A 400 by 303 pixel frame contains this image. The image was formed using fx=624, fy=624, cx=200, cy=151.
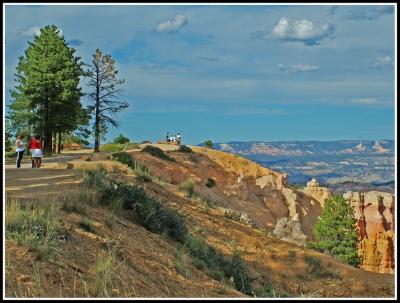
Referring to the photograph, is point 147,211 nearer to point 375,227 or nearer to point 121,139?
point 121,139

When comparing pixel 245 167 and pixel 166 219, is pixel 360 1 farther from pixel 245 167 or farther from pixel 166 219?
pixel 245 167

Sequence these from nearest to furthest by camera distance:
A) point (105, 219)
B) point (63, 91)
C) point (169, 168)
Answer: point (105, 219) → point (63, 91) → point (169, 168)

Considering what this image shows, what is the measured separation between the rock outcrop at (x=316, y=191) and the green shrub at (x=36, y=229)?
60762mm

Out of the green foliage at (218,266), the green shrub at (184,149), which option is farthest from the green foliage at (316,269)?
the green shrub at (184,149)

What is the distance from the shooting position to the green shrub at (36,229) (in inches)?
367

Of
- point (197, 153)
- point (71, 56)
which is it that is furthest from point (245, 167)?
point (71, 56)

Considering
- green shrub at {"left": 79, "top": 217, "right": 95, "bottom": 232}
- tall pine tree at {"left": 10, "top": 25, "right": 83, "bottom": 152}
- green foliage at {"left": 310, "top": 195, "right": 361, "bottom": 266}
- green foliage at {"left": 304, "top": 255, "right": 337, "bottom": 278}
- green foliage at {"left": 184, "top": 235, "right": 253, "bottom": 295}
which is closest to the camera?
green shrub at {"left": 79, "top": 217, "right": 95, "bottom": 232}

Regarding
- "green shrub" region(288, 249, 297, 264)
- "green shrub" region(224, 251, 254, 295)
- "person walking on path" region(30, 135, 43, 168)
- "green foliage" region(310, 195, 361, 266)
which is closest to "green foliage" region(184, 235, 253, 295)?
"green shrub" region(224, 251, 254, 295)

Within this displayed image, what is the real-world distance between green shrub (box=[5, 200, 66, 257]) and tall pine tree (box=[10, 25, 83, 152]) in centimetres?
3189

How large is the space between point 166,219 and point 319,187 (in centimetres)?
5800

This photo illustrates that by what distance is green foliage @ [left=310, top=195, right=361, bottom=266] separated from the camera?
51875 mm

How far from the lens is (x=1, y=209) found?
7.50 metres

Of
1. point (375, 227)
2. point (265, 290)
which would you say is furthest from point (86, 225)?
point (375, 227)

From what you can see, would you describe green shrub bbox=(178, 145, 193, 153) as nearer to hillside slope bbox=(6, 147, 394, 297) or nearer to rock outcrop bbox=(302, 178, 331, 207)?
rock outcrop bbox=(302, 178, 331, 207)
